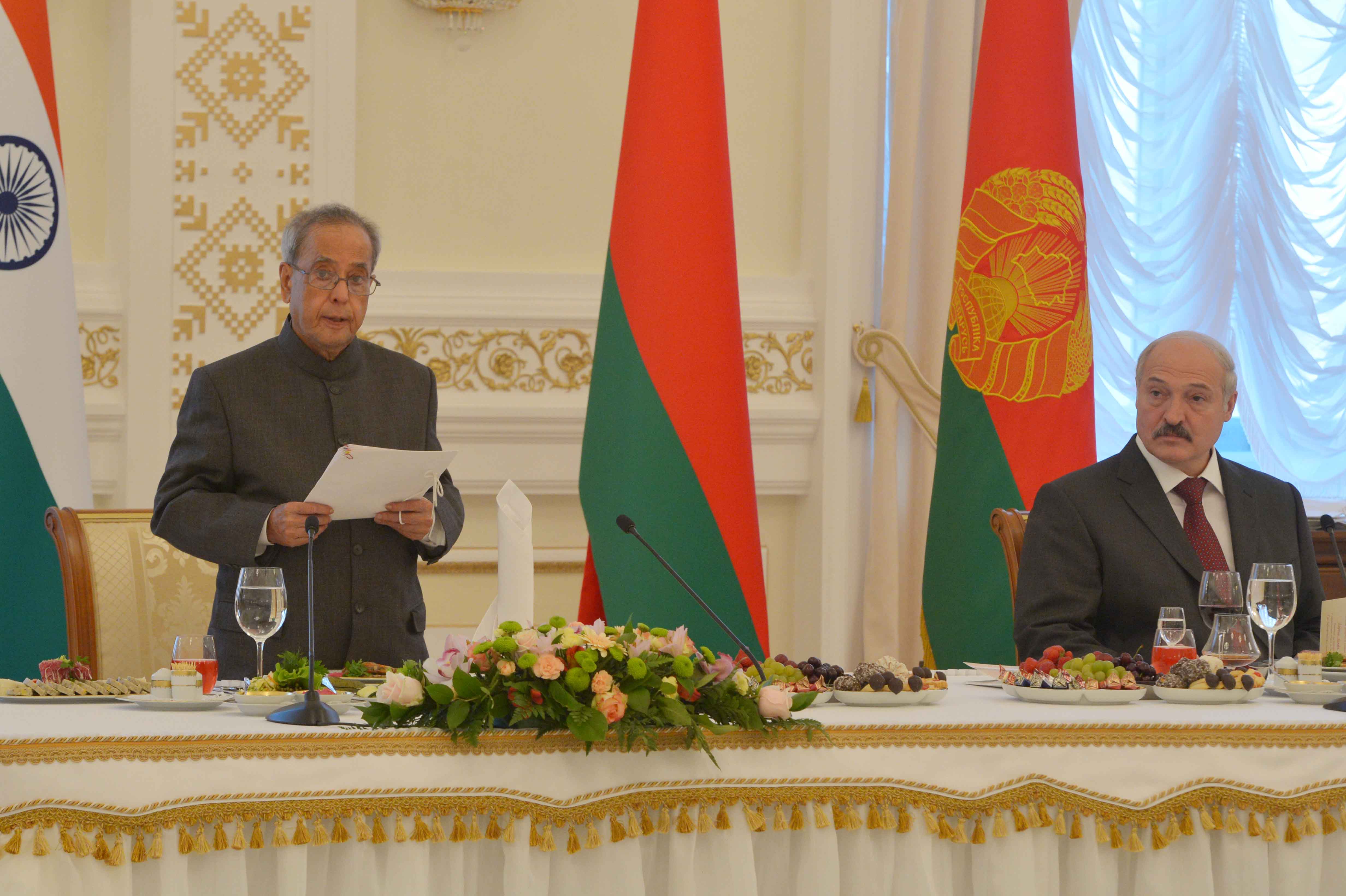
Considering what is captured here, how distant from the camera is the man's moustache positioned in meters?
3.04

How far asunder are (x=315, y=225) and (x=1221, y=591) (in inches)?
77.4

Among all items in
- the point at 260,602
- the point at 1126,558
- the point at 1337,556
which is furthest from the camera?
the point at 1126,558

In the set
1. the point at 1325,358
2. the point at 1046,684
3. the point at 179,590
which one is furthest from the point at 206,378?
the point at 1325,358

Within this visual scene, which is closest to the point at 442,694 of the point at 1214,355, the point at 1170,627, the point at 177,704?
the point at 177,704

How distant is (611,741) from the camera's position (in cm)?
187

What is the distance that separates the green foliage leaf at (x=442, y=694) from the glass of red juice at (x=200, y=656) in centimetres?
47

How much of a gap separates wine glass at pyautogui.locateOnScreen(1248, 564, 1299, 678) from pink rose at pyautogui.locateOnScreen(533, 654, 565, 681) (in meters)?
1.35

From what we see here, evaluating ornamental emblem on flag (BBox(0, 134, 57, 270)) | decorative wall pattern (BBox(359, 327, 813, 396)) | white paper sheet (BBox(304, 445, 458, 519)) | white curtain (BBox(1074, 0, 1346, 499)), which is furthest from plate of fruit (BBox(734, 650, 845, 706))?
white curtain (BBox(1074, 0, 1346, 499))

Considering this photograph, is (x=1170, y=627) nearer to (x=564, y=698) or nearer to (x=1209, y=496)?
(x=1209, y=496)

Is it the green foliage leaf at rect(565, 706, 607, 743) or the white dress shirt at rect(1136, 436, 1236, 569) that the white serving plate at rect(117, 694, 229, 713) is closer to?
the green foliage leaf at rect(565, 706, 607, 743)

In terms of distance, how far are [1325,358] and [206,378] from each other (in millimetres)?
4280

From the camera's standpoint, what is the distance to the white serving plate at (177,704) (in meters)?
2.05

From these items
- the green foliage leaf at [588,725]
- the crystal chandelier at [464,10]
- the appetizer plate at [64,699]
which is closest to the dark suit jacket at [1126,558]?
the green foliage leaf at [588,725]

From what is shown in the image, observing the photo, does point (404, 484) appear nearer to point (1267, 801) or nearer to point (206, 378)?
point (206, 378)
